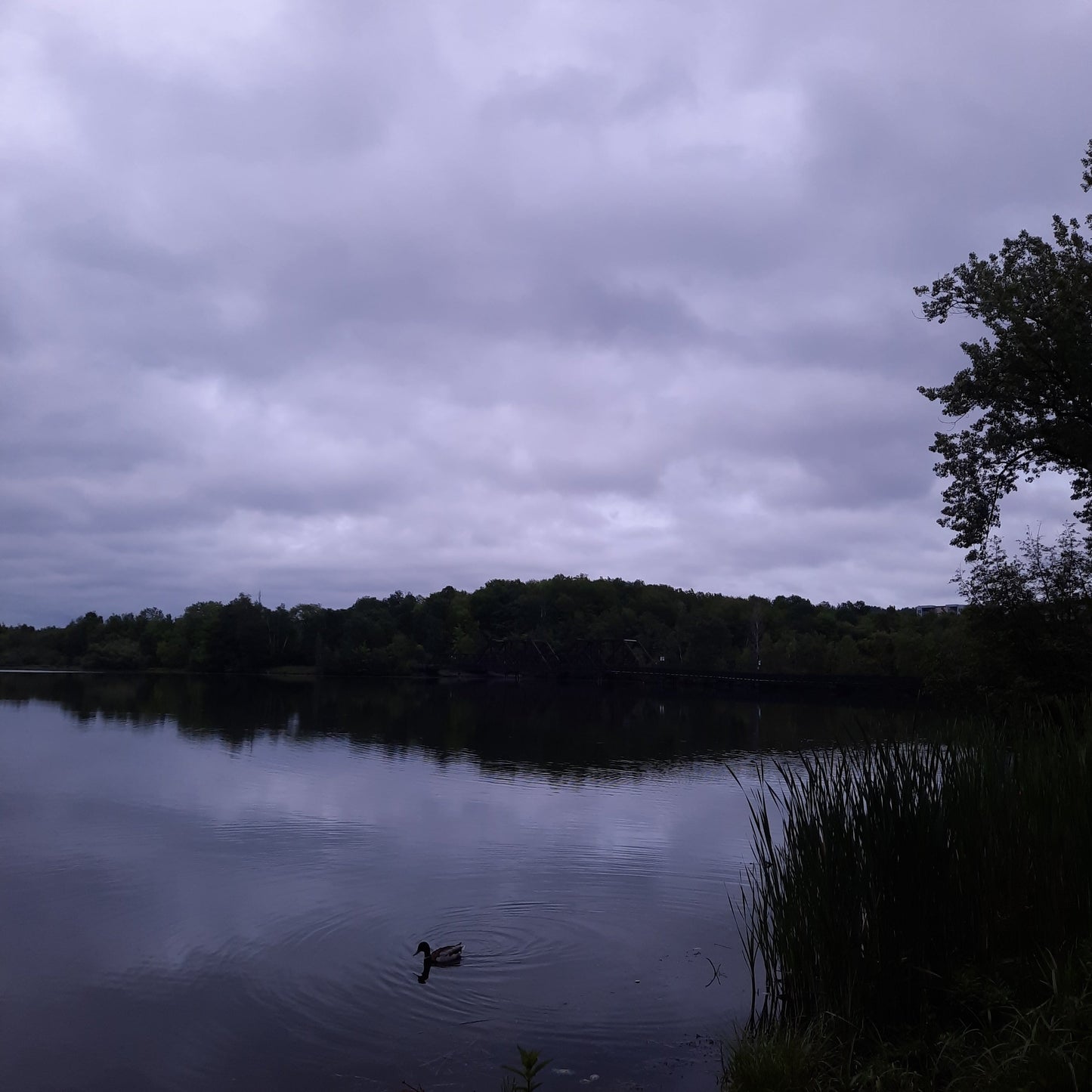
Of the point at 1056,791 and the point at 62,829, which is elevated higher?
the point at 1056,791

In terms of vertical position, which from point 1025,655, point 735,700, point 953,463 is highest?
point 953,463

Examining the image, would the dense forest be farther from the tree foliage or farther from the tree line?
the tree foliage

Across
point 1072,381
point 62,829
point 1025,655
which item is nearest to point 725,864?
point 1025,655

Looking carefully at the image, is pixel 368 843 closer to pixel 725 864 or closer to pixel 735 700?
pixel 725 864

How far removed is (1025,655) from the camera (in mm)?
18844

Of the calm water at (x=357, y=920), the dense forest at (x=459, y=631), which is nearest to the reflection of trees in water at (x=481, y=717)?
the calm water at (x=357, y=920)

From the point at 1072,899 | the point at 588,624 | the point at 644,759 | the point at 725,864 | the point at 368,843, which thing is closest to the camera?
the point at 1072,899

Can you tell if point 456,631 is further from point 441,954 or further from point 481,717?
point 441,954

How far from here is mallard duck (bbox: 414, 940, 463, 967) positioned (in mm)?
11812

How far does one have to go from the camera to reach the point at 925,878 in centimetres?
825

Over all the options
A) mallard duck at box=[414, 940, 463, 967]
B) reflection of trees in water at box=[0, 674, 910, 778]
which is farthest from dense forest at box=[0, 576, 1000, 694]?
mallard duck at box=[414, 940, 463, 967]

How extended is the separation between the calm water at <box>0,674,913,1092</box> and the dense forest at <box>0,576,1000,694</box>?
3314 inches

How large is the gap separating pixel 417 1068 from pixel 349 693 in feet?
250

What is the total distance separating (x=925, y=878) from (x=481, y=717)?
168ft
